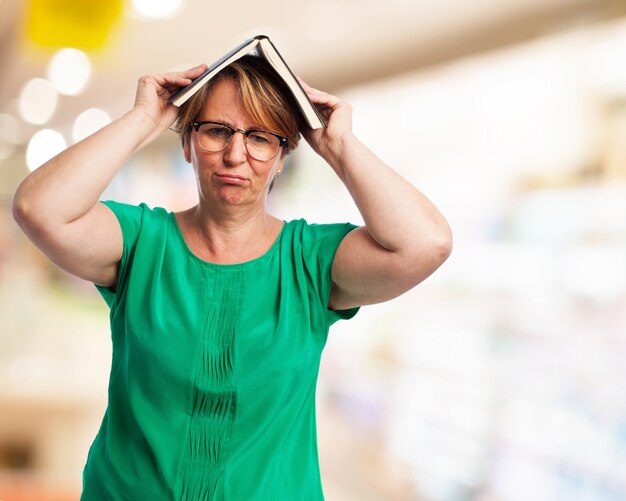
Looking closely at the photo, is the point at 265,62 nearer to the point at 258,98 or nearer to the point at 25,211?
the point at 258,98

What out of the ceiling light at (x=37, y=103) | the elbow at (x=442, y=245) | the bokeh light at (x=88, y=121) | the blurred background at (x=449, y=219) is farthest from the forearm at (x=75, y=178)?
the ceiling light at (x=37, y=103)

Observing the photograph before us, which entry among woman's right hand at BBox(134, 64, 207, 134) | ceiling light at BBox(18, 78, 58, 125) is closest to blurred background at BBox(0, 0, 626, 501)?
ceiling light at BBox(18, 78, 58, 125)

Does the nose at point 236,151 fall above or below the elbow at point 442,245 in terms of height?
above

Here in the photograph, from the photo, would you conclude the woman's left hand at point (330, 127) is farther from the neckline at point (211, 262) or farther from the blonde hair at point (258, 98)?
the neckline at point (211, 262)

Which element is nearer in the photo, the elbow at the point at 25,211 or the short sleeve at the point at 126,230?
the elbow at the point at 25,211

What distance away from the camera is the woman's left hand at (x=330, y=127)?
108cm

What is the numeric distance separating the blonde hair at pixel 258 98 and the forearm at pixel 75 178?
0.32 feet

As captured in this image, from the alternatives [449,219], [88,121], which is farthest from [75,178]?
[88,121]

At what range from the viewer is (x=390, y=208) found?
1.02m

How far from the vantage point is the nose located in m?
1.01

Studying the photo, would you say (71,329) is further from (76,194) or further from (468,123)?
(76,194)

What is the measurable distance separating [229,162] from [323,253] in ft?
0.66

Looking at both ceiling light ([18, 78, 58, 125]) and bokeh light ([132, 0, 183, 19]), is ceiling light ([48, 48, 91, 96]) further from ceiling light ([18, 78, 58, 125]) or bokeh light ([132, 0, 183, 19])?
bokeh light ([132, 0, 183, 19])

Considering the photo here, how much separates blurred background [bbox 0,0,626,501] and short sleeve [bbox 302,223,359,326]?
180cm
